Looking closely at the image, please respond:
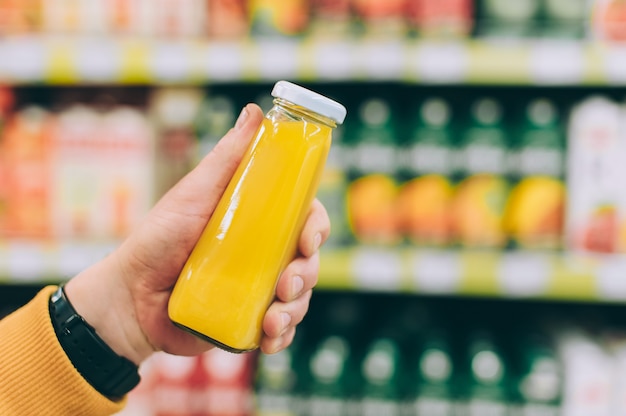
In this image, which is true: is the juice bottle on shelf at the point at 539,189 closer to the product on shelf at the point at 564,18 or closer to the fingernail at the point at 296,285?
the product on shelf at the point at 564,18

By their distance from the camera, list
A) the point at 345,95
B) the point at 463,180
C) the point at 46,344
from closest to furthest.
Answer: the point at 46,344 < the point at 463,180 < the point at 345,95

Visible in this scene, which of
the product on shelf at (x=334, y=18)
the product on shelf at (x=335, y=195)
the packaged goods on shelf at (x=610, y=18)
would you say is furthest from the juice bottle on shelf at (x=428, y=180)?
the packaged goods on shelf at (x=610, y=18)

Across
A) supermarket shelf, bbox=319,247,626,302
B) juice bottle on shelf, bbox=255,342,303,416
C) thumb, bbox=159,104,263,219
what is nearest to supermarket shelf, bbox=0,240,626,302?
supermarket shelf, bbox=319,247,626,302

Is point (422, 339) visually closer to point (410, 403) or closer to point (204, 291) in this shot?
point (410, 403)

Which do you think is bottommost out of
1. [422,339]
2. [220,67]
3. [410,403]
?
[410,403]

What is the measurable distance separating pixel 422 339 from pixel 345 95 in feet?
2.14

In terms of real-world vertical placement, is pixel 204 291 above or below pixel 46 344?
above

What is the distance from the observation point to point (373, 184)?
1.29 metres

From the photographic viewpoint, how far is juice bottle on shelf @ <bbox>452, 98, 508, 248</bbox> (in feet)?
4.17

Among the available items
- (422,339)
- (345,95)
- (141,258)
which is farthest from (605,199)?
(141,258)

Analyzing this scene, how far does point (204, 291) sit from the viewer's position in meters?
0.71

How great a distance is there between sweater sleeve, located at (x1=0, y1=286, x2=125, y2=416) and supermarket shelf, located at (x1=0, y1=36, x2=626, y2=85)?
1.91 feet

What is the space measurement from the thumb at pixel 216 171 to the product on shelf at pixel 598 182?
0.79 m

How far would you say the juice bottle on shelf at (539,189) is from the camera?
1264 millimetres
